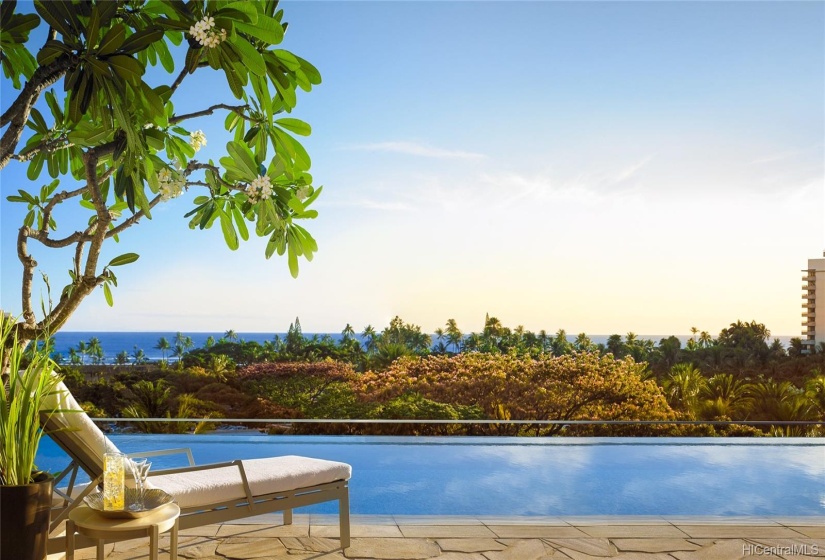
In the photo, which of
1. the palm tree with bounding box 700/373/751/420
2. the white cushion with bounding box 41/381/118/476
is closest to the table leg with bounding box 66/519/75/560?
the white cushion with bounding box 41/381/118/476

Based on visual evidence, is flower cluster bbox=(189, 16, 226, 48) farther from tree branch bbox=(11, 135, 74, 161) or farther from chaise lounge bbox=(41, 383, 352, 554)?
chaise lounge bbox=(41, 383, 352, 554)

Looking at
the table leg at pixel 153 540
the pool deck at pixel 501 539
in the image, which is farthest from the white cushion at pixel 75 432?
the pool deck at pixel 501 539

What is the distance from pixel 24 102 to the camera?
6.42 feet

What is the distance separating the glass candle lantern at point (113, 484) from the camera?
8.05 ft

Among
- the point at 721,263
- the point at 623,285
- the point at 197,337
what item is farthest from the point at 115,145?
the point at 197,337

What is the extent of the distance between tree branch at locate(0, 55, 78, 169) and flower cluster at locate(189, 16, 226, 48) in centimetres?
44

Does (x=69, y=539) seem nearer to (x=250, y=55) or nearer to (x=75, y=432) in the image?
(x=75, y=432)

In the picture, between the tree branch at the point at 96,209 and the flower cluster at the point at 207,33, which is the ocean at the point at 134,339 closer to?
the tree branch at the point at 96,209

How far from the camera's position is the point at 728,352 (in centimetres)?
1458

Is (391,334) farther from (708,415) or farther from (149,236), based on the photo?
(708,415)

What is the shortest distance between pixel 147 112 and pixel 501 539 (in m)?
2.85

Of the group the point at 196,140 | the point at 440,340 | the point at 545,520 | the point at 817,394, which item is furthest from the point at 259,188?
the point at 440,340

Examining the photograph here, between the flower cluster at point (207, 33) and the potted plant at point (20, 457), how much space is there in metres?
1.30

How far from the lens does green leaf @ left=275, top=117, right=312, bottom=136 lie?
2.18 meters
